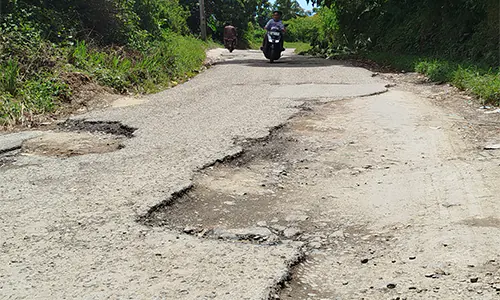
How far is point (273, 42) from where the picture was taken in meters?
12.7

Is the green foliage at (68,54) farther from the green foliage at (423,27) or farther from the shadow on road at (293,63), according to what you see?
the green foliage at (423,27)

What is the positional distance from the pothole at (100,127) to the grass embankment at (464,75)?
3.82 m

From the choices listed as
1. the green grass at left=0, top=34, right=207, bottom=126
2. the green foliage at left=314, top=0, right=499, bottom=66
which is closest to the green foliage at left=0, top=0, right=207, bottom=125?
the green grass at left=0, top=34, right=207, bottom=126

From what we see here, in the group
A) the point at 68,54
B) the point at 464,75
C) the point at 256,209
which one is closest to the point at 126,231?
the point at 256,209

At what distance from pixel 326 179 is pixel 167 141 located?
5.09 ft

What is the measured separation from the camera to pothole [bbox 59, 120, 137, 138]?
5.04m

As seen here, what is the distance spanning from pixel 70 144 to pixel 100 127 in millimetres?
665

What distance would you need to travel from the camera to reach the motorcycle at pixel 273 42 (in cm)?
1255

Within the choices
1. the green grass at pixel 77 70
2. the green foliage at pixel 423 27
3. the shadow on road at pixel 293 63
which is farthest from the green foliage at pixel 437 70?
the green grass at pixel 77 70

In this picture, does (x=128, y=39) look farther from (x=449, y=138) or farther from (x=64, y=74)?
(x=449, y=138)

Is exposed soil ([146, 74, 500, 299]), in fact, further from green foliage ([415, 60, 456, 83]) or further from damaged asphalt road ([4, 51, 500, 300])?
green foliage ([415, 60, 456, 83])

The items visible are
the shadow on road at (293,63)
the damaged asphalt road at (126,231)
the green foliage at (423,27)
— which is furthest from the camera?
the shadow on road at (293,63)

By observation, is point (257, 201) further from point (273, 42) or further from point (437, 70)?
point (273, 42)

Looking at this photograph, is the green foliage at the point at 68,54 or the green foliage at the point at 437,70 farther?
the green foliage at the point at 437,70
